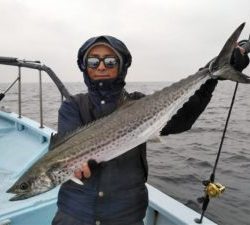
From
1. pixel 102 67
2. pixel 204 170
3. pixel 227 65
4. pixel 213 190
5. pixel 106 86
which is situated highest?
pixel 227 65

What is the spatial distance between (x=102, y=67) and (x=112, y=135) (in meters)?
0.62

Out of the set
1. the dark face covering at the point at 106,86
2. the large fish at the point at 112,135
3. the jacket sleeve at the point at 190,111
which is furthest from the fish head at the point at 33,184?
A: the jacket sleeve at the point at 190,111

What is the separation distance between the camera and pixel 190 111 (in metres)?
3.24

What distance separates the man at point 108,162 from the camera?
2.99 m

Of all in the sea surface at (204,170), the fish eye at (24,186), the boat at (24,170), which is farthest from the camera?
the sea surface at (204,170)

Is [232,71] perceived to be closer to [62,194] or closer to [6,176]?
[62,194]

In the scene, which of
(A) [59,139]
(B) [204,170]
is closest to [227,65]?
(A) [59,139]

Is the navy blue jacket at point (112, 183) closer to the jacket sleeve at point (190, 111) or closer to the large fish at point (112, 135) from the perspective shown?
the jacket sleeve at point (190, 111)

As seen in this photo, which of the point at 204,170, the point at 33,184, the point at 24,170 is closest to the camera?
the point at 33,184

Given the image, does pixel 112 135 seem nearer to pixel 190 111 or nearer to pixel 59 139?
pixel 59 139

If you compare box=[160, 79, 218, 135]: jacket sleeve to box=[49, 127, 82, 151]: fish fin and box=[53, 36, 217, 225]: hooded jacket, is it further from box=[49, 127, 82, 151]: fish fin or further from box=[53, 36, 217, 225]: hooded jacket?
box=[49, 127, 82, 151]: fish fin

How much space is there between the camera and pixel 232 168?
1012cm

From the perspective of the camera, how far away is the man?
2.99 m

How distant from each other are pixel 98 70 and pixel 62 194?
1075mm
